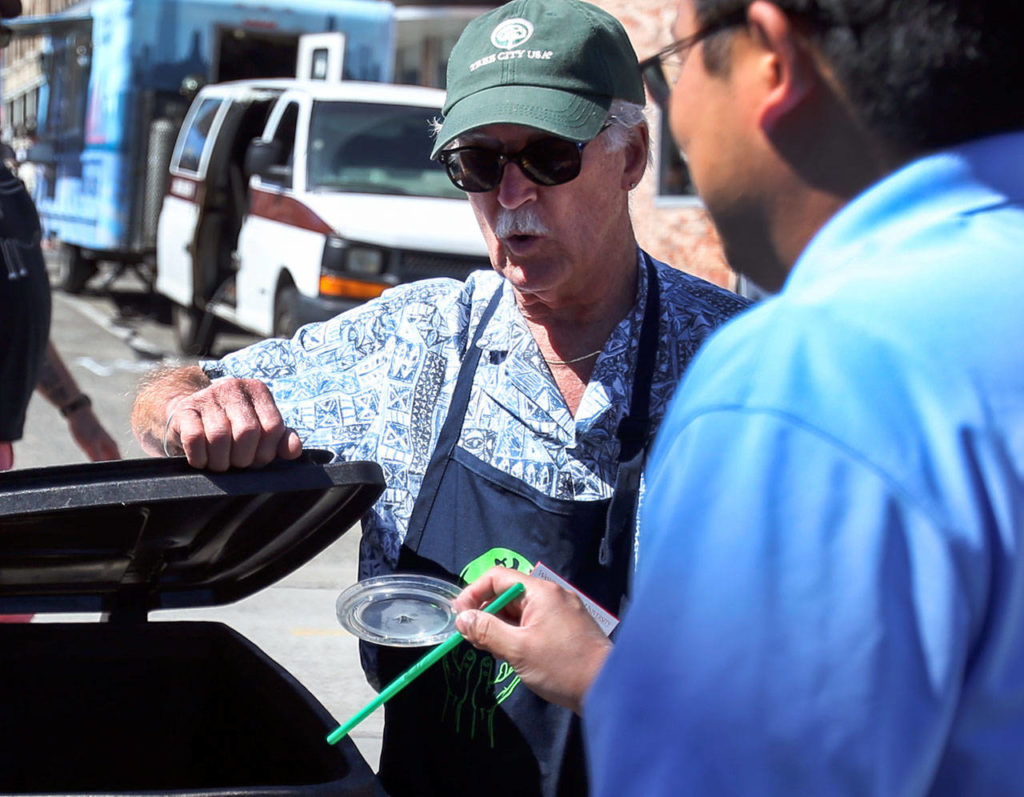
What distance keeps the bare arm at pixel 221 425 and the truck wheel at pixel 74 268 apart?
48.5ft

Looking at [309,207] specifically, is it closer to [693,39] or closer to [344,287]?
[344,287]

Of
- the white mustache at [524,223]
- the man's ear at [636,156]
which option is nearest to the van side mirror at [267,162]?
the man's ear at [636,156]

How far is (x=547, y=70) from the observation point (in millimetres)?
2004

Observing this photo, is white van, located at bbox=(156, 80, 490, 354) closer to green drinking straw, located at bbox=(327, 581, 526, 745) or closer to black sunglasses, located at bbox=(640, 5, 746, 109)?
green drinking straw, located at bbox=(327, 581, 526, 745)

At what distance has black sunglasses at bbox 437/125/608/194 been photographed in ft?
6.81

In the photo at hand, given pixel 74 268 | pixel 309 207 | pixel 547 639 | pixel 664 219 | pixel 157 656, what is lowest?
pixel 74 268

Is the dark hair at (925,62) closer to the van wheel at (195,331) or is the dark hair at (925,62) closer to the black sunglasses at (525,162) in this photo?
the black sunglasses at (525,162)

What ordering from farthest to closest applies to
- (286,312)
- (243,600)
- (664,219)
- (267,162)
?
(664,219), (267,162), (286,312), (243,600)

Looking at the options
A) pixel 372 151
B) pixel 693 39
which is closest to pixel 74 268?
pixel 372 151

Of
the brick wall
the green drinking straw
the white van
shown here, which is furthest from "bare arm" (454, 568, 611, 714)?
the brick wall

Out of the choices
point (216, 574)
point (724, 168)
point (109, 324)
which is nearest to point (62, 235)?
point (109, 324)

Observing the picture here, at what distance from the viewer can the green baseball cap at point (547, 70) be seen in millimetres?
2008

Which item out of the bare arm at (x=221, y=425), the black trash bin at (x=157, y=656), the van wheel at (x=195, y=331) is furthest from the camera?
the van wheel at (x=195, y=331)

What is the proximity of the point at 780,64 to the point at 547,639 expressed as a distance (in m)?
0.74
